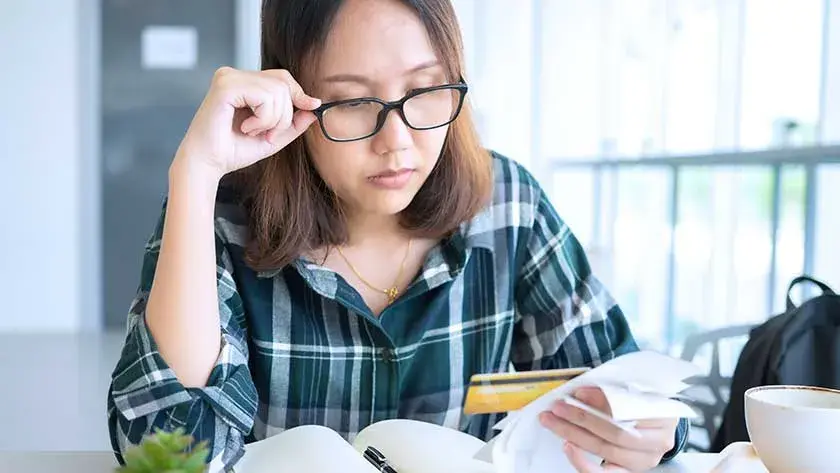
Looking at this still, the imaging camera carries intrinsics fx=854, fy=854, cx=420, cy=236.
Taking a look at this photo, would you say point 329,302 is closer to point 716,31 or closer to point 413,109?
point 413,109

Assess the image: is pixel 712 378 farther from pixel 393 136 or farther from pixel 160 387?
pixel 160 387

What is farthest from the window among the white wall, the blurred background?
the white wall

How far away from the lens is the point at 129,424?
89 centimetres

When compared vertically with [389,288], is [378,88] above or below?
above

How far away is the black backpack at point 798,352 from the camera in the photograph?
135 centimetres

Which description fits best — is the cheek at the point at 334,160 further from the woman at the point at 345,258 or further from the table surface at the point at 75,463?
the table surface at the point at 75,463

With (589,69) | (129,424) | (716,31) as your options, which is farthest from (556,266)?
(589,69)

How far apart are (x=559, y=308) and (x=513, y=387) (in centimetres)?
45

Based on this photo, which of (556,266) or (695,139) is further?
(695,139)

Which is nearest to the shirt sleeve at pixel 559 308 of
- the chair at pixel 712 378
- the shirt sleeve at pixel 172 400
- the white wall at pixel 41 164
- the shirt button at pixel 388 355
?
the shirt button at pixel 388 355

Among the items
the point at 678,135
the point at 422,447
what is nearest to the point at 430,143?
the point at 422,447

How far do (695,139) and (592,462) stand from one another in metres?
2.46

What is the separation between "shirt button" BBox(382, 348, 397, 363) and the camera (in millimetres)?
1089

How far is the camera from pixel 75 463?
0.82m
